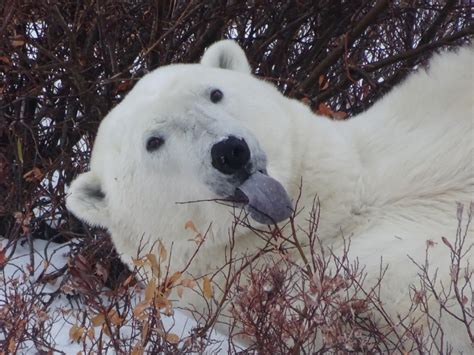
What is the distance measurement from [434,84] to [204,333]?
4.34 ft

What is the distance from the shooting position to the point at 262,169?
8.53 feet

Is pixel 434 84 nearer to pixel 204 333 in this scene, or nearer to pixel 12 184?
pixel 204 333

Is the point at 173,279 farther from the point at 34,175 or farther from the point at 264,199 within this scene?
the point at 34,175

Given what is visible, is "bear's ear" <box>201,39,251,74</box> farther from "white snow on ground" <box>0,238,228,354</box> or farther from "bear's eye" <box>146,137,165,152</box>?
"white snow on ground" <box>0,238,228,354</box>

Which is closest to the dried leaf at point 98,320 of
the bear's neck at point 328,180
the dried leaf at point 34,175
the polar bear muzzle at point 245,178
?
the polar bear muzzle at point 245,178

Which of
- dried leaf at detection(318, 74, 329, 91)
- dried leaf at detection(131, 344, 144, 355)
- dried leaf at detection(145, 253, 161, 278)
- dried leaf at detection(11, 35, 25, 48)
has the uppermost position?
dried leaf at detection(318, 74, 329, 91)

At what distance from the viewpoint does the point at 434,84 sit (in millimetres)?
3135

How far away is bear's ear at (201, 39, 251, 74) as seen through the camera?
314cm

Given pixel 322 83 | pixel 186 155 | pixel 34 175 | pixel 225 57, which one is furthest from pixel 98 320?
pixel 322 83

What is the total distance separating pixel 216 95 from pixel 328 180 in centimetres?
48

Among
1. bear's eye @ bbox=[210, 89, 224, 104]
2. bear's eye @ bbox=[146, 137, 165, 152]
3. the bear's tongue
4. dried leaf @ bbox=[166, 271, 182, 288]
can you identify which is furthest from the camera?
bear's eye @ bbox=[210, 89, 224, 104]

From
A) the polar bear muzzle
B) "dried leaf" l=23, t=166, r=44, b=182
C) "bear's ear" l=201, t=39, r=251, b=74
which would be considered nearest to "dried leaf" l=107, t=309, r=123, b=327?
the polar bear muzzle

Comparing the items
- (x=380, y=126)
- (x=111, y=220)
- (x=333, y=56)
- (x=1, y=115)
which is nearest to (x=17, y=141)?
(x=1, y=115)

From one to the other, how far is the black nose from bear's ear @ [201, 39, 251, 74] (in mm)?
668
